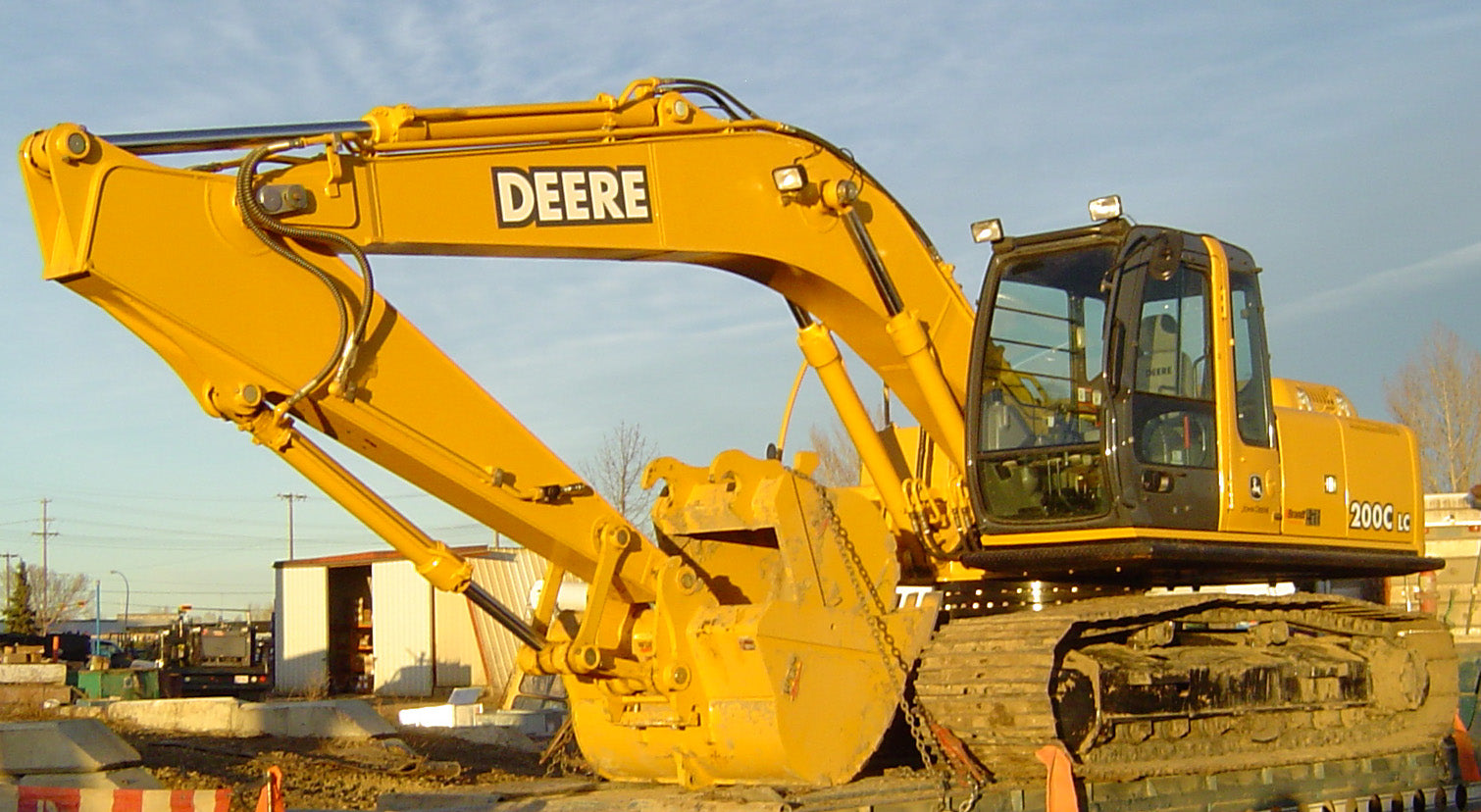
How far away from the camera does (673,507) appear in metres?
8.59

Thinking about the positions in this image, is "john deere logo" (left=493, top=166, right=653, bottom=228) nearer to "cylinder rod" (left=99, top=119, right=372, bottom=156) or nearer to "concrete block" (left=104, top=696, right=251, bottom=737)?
"cylinder rod" (left=99, top=119, right=372, bottom=156)

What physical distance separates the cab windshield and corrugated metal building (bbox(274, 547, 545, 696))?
2479cm

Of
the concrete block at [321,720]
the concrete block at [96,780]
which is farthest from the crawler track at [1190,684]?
the concrete block at [321,720]

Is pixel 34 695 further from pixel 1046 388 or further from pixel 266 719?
pixel 1046 388

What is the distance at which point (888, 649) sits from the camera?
8.44 meters

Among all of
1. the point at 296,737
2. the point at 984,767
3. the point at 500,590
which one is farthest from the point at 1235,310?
the point at 500,590

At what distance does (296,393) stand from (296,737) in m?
12.4

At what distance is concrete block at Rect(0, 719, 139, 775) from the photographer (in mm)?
12711

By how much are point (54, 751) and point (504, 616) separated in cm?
671

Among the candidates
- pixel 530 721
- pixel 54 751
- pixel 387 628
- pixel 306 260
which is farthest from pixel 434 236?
pixel 387 628

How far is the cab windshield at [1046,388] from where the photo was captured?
8984 mm

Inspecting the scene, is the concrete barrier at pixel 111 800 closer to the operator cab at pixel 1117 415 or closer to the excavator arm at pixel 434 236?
the excavator arm at pixel 434 236

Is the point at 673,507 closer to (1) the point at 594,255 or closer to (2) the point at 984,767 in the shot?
(1) the point at 594,255

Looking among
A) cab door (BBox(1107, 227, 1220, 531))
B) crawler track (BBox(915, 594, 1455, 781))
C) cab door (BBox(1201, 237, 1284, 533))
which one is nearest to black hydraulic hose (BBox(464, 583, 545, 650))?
crawler track (BBox(915, 594, 1455, 781))
